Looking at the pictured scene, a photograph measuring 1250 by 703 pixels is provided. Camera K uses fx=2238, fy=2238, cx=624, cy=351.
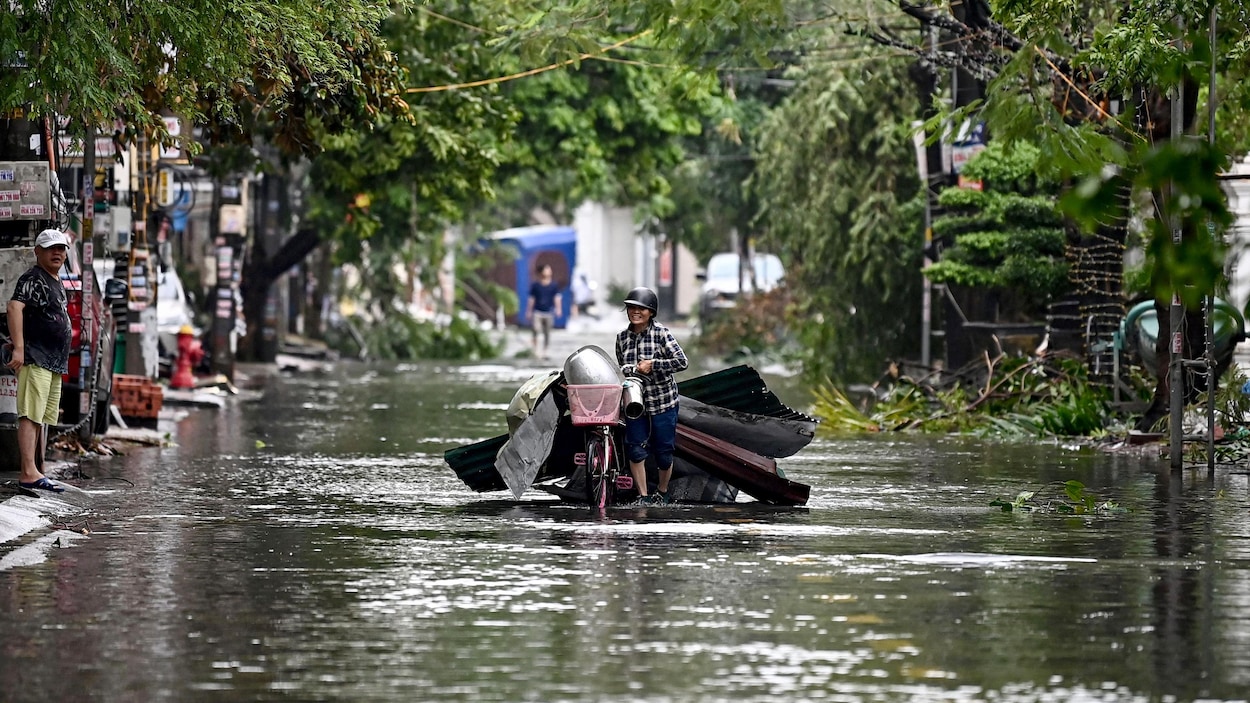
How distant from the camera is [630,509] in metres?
14.5

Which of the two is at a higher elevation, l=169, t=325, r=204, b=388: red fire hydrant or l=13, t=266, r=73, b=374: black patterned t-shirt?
l=13, t=266, r=73, b=374: black patterned t-shirt

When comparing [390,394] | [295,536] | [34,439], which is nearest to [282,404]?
[390,394]

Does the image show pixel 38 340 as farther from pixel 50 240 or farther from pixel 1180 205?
pixel 1180 205

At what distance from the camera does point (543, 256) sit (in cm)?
7438

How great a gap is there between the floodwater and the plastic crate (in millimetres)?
633

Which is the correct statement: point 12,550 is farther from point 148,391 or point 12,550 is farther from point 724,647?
point 148,391

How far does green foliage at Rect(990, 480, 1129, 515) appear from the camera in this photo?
14.5 m

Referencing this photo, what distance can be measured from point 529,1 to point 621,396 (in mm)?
9387

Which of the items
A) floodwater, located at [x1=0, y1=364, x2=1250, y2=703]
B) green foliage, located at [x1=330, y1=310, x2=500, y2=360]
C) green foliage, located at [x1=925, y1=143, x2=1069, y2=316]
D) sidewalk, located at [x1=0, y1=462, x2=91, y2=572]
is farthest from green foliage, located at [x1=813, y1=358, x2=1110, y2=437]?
green foliage, located at [x1=330, y1=310, x2=500, y2=360]

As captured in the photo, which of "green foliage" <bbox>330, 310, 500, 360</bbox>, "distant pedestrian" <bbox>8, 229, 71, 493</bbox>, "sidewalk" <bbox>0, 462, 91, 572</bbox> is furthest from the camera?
"green foliage" <bbox>330, 310, 500, 360</bbox>

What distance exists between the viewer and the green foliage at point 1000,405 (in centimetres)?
2270

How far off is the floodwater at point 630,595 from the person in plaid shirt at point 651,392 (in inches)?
16.5

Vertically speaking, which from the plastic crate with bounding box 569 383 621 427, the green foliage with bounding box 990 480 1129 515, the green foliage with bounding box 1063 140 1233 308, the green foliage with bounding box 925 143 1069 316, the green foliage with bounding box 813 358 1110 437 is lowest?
the green foliage with bounding box 990 480 1129 515

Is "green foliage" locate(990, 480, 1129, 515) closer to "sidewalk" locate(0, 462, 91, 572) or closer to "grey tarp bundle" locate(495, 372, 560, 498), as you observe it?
"grey tarp bundle" locate(495, 372, 560, 498)
